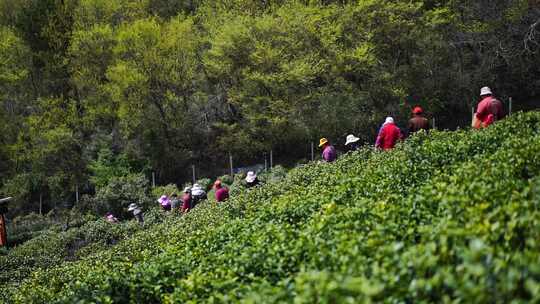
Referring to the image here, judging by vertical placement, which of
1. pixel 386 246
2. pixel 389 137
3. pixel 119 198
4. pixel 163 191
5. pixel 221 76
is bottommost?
pixel 163 191

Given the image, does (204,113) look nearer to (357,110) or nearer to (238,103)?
(238,103)

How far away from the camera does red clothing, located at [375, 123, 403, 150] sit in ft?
40.0

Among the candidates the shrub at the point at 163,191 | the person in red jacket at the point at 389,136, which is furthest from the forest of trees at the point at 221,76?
the person in red jacket at the point at 389,136

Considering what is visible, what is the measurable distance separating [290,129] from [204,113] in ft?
28.3

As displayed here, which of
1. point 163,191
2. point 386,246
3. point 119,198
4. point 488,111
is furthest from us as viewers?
point 163,191

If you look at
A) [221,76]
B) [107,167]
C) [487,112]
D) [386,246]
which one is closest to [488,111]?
[487,112]

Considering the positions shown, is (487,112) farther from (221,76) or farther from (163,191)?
(221,76)

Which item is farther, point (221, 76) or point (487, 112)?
point (221, 76)

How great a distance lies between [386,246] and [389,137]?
27.9 feet

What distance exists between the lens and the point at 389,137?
12.2 meters

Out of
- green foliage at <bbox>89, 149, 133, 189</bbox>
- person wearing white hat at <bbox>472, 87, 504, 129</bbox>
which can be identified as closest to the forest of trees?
green foliage at <bbox>89, 149, 133, 189</bbox>

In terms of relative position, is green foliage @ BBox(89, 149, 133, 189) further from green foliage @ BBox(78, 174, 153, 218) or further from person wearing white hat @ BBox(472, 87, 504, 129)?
person wearing white hat @ BBox(472, 87, 504, 129)

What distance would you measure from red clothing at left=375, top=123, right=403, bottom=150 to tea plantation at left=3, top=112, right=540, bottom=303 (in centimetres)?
273

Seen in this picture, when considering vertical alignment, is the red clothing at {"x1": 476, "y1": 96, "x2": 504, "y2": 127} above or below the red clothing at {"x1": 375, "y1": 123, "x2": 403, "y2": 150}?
above
